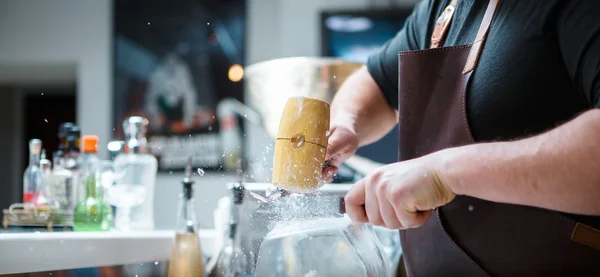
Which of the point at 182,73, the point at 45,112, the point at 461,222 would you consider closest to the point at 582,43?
the point at 461,222

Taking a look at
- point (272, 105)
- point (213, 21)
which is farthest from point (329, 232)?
point (213, 21)

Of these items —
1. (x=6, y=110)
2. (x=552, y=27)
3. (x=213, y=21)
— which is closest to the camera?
(x=552, y=27)

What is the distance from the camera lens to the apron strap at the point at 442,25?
1.03m

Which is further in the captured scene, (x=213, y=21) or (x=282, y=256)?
(x=213, y=21)

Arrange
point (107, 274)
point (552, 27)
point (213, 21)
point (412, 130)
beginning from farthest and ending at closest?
point (213, 21) → point (107, 274) → point (412, 130) → point (552, 27)

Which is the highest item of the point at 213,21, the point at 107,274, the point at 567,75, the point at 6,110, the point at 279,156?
the point at 213,21

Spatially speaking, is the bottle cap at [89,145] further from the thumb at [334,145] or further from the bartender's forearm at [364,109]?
the thumb at [334,145]

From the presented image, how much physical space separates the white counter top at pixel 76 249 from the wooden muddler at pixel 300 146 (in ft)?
2.05

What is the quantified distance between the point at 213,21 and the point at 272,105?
8.65ft

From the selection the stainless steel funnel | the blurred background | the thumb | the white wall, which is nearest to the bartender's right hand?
the thumb

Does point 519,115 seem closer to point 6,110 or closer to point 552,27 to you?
point 552,27

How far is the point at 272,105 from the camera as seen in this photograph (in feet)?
5.48

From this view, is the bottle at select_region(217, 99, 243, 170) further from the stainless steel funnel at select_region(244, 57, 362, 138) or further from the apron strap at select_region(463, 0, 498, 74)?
the apron strap at select_region(463, 0, 498, 74)

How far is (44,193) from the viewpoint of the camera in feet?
5.41
